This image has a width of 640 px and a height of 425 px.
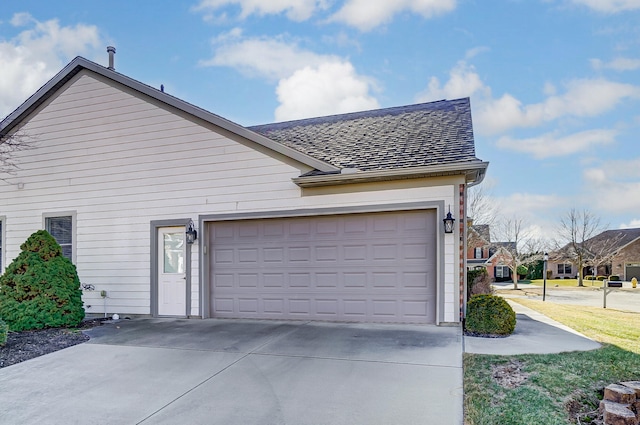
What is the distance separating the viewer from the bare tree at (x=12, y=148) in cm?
954

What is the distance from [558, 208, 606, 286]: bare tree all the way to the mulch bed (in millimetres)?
39713

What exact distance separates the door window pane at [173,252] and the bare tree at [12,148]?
4.64 metres

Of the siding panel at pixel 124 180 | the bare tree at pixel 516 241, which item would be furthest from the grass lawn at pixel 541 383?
the bare tree at pixel 516 241

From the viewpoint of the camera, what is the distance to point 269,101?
13.9 meters

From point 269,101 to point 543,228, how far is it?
32183 mm

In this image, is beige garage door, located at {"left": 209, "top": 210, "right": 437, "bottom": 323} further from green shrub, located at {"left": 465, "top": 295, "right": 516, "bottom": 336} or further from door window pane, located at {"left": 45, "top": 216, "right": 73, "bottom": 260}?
door window pane, located at {"left": 45, "top": 216, "right": 73, "bottom": 260}

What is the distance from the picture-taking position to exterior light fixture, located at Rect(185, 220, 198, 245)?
8164mm

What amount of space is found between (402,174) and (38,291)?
731cm

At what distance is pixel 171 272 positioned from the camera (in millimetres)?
8531

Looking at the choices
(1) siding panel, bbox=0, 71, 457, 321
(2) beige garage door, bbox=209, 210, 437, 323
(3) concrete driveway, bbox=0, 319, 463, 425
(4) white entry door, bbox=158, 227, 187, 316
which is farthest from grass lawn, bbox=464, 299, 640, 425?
(4) white entry door, bbox=158, 227, 187, 316

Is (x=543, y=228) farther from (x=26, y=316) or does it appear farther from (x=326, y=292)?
(x=26, y=316)

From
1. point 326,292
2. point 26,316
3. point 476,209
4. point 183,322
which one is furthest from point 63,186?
point 476,209

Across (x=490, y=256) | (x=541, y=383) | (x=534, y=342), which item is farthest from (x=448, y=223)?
(x=490, y=256)

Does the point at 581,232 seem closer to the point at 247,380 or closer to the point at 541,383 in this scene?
the point at 541,383
